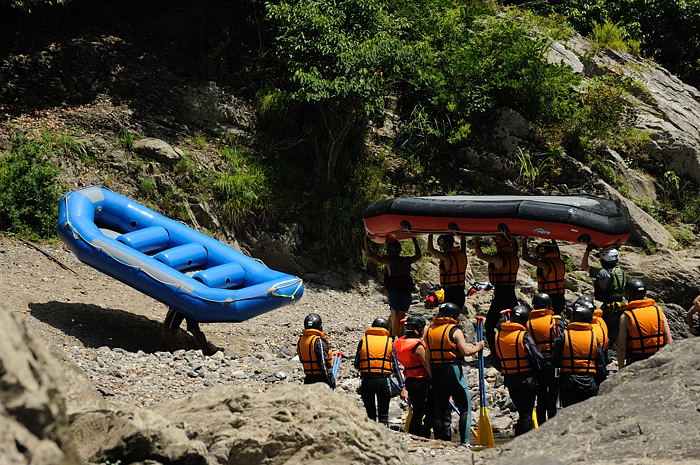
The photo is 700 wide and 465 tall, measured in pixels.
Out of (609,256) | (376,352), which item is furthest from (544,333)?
(609,256)

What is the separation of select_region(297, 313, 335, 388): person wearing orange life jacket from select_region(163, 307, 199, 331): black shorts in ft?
12.7

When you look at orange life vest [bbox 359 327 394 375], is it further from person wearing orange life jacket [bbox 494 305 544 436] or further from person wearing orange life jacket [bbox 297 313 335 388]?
person wearing orange life jacket [bbox 494 305 544 436]

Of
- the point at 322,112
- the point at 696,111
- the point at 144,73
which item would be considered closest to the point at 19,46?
the point at 144,73

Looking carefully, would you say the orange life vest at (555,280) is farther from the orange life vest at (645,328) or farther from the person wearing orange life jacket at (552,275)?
the orange life vest at (645,328)

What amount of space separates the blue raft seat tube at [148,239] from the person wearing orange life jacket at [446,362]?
16.9 feet

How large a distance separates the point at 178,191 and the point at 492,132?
590cm

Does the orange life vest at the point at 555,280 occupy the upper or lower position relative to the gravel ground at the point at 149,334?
upper

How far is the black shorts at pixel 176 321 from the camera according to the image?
1186cm

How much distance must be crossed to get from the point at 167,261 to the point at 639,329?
20.2ft

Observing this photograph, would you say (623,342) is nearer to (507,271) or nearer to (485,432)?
(485,432)

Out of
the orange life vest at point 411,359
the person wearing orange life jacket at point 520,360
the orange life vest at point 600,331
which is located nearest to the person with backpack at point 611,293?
the orange life vest at point 600,331

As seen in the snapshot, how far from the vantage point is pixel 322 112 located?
16750 millimetres

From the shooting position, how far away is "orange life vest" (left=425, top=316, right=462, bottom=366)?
321 inches

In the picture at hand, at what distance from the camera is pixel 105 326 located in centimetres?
1212
